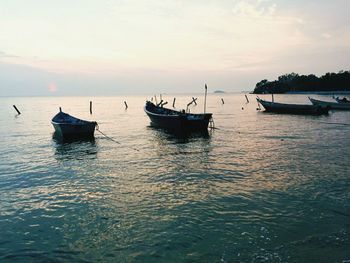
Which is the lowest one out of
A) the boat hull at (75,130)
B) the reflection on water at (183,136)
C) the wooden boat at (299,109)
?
the reflection on water at (183,136)

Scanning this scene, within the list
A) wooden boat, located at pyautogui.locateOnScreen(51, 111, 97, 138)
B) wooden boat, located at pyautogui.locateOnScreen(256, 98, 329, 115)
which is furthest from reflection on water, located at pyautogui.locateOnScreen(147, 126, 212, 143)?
wooden boat, located at pyautogui.locateOnScreen(256, 98, 329, 115)

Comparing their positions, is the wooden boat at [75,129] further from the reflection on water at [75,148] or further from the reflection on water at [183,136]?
the reflection on water at [183,136]

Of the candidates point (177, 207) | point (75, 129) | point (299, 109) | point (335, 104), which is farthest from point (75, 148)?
point (335, 104)

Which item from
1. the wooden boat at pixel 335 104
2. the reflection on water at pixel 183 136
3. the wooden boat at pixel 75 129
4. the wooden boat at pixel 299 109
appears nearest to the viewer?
the wooden boat at pixel 75 129

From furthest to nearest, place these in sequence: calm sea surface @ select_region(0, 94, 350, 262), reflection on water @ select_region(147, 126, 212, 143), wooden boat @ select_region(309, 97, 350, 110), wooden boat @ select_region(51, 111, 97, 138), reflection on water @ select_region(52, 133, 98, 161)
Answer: wooden boat @ select_region(309, 97, 350, 110), reflection on water @ select_region(147, 126, 212, 143), wooden boat @ select_region(51, 111, 97, 138), reflection on water @ select_region(52, 133, 98, 161), calm sea surface @ select_region(0, 94, 350, 262)

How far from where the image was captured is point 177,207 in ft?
37.2

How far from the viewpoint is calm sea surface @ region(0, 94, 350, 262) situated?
8.22 metres

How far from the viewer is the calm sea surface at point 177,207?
822 cm

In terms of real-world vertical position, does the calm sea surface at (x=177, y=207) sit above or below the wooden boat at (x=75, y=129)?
below

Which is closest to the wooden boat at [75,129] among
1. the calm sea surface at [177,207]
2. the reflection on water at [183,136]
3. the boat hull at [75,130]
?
the boat hull at [75,130]

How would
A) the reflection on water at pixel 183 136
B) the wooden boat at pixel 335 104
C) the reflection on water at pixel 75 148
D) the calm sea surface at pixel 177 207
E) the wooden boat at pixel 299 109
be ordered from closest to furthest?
the calm sea surface at pixel 177 207
the reflection on water at pixel 75 148
the reflection on water at pixel 183 136
the wooden boat at pixel 299 109
the wooden boat at pixel 335 104

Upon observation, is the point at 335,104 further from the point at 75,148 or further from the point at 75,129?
the point at 75,148

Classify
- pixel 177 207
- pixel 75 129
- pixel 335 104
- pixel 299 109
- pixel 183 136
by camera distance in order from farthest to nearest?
pixel 335 104, pixel 299 109, pixel 183 136, pixel 75 129, pixel 177 207

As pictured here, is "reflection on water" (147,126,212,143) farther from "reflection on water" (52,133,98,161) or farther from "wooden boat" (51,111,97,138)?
"reflection on water" (52,133,98,161)
